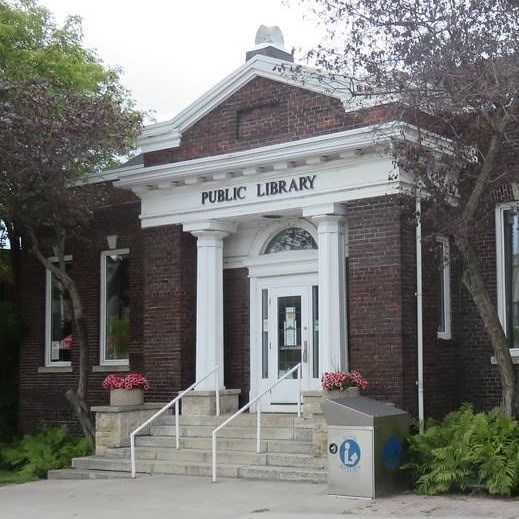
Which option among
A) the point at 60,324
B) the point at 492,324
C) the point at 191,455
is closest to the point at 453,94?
the point at 492,324

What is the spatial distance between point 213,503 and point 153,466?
10.1 feet

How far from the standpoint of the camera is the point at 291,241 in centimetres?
1694

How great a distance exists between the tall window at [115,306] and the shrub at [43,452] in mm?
1780

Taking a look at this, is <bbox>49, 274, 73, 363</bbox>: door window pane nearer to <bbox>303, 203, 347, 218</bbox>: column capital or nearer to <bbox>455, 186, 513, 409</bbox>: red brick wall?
<bbox>303, 203, 347, 218</bbox>: column capital

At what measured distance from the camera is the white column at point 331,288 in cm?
1512

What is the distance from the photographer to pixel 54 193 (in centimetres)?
1648

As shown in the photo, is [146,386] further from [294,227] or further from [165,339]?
[294,227]

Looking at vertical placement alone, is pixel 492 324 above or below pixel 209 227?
below

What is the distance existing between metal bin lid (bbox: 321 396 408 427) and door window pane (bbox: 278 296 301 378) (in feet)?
13.9

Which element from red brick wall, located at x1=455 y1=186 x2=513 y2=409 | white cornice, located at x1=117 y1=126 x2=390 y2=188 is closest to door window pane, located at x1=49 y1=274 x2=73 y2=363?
white cornice, located at x1=117 y1=126 x2=390 y2=188

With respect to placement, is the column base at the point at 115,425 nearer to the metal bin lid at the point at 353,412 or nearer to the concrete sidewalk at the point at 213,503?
the concrete sidewalk at the point at 213,503

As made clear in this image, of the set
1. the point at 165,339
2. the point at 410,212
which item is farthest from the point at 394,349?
the point at 165,339

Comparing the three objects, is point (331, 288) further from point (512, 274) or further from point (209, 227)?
point (512, 274)

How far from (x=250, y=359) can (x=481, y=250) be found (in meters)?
4.45
